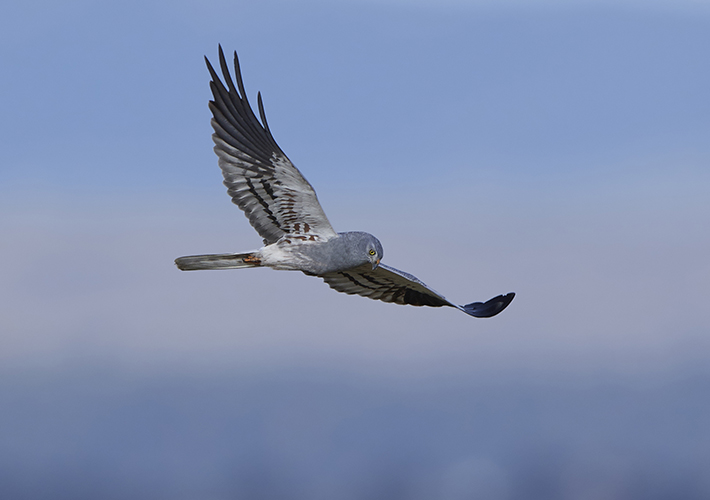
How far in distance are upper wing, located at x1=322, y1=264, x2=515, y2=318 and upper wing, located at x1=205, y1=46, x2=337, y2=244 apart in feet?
7.22

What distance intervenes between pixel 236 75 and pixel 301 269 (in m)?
3.57

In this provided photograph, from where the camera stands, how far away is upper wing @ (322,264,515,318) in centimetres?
1577

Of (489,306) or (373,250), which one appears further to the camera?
(489,306)

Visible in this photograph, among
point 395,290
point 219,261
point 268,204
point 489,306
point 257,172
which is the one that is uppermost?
point 257,172

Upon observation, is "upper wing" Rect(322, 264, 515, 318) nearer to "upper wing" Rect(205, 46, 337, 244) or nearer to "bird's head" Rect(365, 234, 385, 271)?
"bird's head" Rect(365, 234, 385, 271)

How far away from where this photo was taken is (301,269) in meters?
14.0

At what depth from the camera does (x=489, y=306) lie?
1638 centimetres

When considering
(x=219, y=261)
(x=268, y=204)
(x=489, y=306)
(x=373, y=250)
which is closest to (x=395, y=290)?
(x=489, y=306)

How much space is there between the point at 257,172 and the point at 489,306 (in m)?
5.89

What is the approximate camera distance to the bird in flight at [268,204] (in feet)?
44.0

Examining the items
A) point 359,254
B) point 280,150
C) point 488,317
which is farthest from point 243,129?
point 488,317

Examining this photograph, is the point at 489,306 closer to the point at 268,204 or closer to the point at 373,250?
the point at 373,250

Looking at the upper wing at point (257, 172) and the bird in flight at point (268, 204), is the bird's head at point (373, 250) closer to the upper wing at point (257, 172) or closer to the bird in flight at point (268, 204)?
the bird in flight at point (268, 204)

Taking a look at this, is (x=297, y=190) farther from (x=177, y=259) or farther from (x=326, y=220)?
(x=177, y=259)
